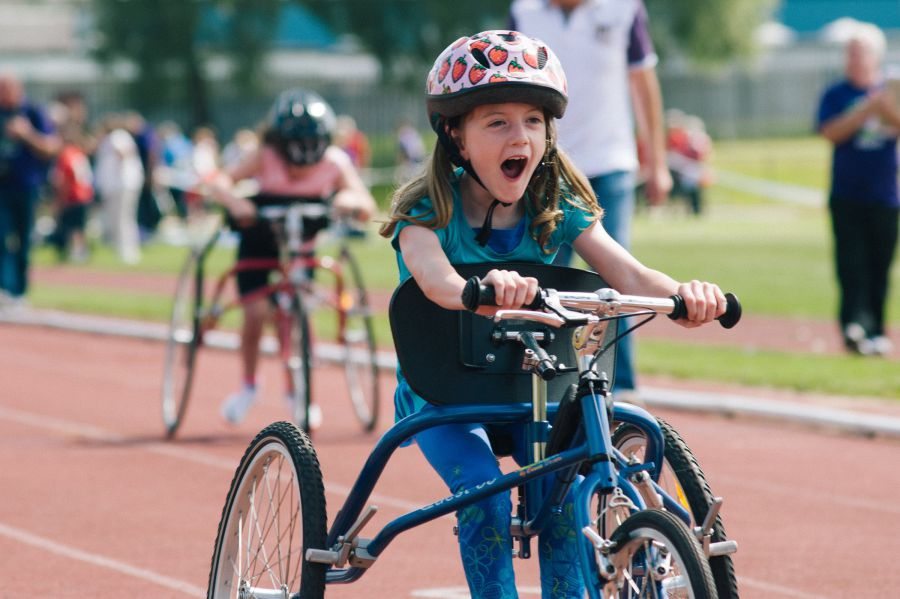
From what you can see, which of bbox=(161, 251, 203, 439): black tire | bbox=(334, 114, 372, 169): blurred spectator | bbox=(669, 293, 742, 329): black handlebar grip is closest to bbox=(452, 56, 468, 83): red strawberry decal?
bbox=(669, 293, 742, 329): black handlebar grip

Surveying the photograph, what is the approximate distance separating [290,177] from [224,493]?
2.29 m

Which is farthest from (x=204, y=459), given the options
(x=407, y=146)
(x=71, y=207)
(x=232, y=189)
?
(x=407, y=146)

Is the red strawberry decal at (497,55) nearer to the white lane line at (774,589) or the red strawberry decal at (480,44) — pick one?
the red strawberry decal at (480,44)

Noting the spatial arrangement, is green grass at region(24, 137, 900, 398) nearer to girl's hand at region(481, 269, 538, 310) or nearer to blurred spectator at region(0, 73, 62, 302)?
blurred spectator at region(0, 73, 62, 302)

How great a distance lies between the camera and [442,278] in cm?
434

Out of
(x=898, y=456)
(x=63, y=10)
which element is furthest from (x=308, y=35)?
(x=898, y=456)

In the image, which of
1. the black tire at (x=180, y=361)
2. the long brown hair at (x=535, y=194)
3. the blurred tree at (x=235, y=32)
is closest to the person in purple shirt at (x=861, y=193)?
the black tire at (x=180, y=361)

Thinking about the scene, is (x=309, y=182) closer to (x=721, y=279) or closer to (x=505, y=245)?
(x=505, y=245)

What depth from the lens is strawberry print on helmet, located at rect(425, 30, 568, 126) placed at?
4.45 m

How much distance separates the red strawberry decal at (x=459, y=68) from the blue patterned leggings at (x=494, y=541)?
35.2 inches

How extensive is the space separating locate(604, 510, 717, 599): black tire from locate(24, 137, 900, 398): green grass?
743cm

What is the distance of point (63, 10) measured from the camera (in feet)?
226

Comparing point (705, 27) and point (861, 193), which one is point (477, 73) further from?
point (705, 27)

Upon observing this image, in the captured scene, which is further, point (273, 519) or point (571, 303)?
point (273, 519)
